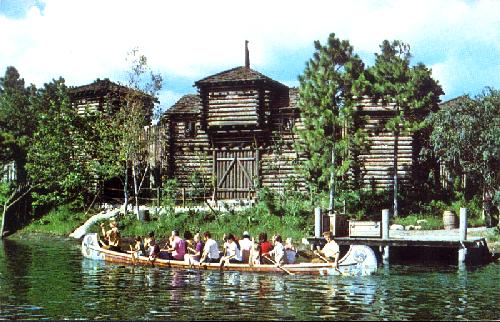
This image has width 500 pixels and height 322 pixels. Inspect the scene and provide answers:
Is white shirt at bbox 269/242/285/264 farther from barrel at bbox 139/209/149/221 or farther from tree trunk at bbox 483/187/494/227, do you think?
barrel at bbox 139/209/149/221

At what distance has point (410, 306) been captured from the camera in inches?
728

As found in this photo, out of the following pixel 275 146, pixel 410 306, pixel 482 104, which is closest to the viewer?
pixel 410 306

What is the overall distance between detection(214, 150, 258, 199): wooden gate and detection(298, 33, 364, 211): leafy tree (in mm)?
7416

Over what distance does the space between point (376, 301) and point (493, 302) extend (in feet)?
10.7

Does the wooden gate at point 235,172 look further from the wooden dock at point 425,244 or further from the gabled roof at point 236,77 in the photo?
the wooden dock at point 425,244

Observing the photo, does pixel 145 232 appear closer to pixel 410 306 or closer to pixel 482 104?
pixel 482 104

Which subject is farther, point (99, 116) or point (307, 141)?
point (99, 116)

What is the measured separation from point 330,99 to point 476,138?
8.13 meters

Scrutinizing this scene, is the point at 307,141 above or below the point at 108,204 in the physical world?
above

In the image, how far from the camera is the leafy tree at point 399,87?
3844 cm

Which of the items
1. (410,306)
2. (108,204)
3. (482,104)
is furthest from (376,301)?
(108,204)

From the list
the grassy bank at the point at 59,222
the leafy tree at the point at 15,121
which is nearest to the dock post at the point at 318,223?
the grassy bank at the point at 59,222

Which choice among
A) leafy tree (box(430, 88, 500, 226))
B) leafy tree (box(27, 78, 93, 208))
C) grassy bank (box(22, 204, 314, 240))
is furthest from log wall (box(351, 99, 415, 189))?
leafy tree (box(27, 78, 93, 208))

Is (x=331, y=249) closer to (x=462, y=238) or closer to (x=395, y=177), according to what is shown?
(x=462, y=238)
